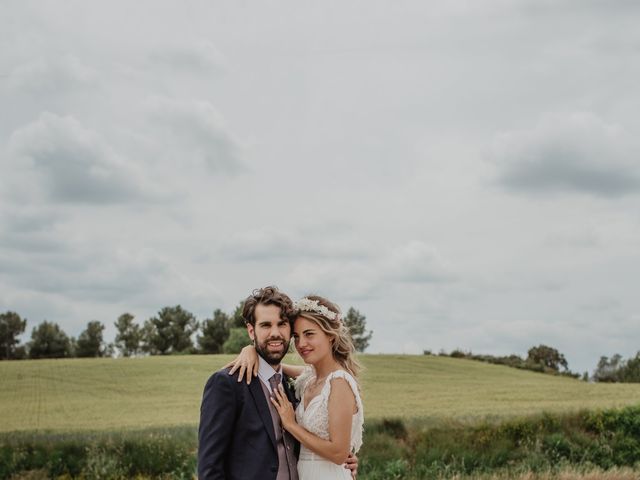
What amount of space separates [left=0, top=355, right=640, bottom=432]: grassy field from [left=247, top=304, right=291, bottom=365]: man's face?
56.4 feet

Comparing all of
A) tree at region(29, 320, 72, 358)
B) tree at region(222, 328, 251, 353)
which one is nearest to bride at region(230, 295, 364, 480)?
tree at region(222, 328, 251, 353)

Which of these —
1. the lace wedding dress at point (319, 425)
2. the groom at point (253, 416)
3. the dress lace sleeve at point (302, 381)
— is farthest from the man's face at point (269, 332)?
the dress lace sleeve at point (302, 381)

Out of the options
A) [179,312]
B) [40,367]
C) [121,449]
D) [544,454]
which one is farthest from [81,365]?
[544,454]

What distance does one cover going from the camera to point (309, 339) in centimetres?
490

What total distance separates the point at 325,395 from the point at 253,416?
0.70 meters

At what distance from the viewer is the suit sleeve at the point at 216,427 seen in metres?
4.20

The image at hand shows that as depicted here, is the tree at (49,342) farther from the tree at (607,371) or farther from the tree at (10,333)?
the tree at (607,371)

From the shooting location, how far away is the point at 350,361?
5.14 m

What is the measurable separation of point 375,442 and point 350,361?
1365 cm

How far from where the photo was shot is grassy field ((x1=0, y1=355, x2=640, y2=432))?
27.4 meters

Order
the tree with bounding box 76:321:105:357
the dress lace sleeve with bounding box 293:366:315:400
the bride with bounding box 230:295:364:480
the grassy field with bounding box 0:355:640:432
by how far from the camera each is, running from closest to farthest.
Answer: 1. the bride with bounding box 230:295:364:480
2. the dress lace sleeve with bounding box 293:366:315:400
3. the grassy field with bounding box 0:355:640:432
4. the tree with bounding box 76:321:105:357

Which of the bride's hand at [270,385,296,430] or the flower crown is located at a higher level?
the flower crown

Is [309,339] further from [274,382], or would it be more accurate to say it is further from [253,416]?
[253,416]

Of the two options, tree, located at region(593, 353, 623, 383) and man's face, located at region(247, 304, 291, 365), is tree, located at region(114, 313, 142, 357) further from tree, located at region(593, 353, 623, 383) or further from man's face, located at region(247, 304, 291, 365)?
man's face, located at region(247, 304, 291, 365)
